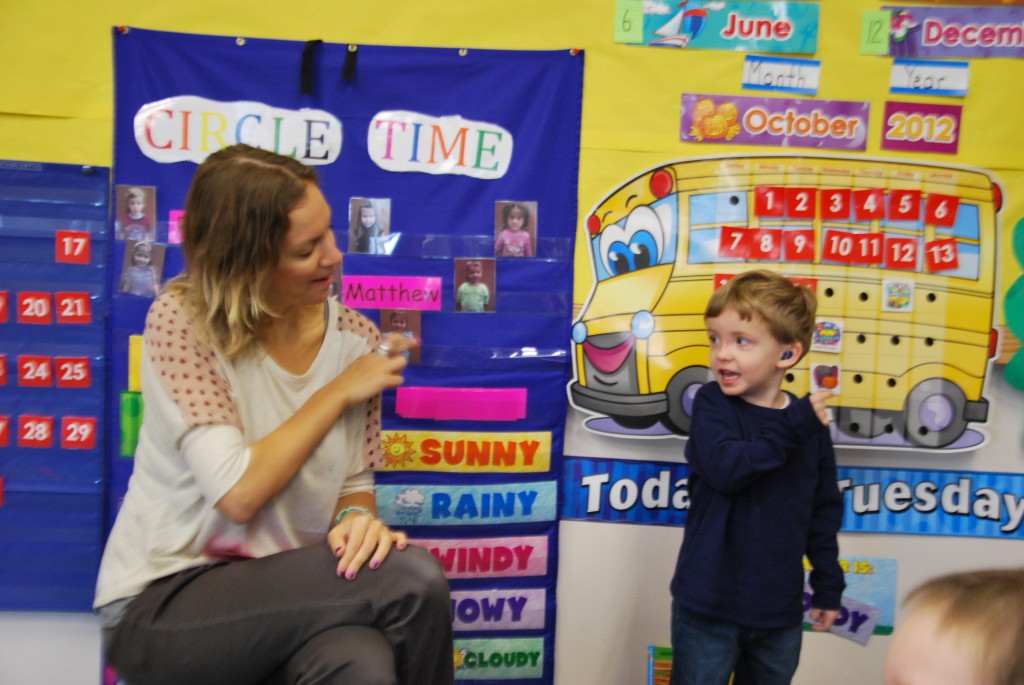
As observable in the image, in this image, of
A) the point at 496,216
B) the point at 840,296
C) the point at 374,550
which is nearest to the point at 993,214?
the point at 840,296

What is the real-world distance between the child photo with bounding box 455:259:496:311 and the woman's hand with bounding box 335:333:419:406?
0.53m

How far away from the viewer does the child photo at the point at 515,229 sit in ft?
5.80

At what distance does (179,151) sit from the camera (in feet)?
5.63

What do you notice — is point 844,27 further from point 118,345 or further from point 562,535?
point 118,345

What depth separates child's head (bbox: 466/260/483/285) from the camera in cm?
177

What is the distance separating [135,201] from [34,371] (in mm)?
478

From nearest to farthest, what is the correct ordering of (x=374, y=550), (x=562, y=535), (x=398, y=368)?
(x=374, y=550) < (x=398, y=368) < (x=562, y=535)

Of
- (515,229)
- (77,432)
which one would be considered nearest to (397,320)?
(515,229)

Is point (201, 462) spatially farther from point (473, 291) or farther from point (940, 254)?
point (940, 254)

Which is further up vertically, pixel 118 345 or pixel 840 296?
pixel 840 296

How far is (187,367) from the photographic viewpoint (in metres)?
1.09

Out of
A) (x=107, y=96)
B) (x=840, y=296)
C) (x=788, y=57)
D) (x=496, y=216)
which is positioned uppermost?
(x=788, y=57)

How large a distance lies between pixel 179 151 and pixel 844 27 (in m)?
1.63

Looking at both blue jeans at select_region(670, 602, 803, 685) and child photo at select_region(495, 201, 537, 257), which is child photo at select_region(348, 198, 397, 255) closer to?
child photo at select_region(495, 201, 537, 257)
